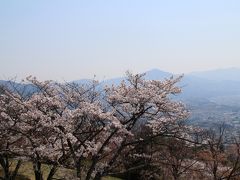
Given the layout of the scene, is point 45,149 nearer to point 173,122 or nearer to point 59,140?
point 59,140

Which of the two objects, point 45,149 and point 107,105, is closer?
point 45,149

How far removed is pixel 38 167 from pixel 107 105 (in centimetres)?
353

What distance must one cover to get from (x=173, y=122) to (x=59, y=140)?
4252mm

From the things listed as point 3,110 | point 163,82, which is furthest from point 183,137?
point 3,110

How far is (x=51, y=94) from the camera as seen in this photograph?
15695mm

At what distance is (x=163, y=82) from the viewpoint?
14.7 meters

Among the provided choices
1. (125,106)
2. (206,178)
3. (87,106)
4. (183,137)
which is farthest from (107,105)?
(206,178)

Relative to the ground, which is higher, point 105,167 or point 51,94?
point 51,94

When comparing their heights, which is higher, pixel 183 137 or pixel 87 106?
pixel 87 106

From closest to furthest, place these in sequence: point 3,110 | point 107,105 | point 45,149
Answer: point 45,149, point 3,110, point 107,105

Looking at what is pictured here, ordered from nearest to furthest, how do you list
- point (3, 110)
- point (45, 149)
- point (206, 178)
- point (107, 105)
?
point (45, 149)
point (3, 110)
point (107, 105)
point (206, 178)

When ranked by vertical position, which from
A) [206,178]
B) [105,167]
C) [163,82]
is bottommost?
[206,178]

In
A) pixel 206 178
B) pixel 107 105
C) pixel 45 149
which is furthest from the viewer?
pixel 206 178

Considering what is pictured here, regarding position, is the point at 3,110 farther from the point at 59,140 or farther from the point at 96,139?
the point at 96,139
